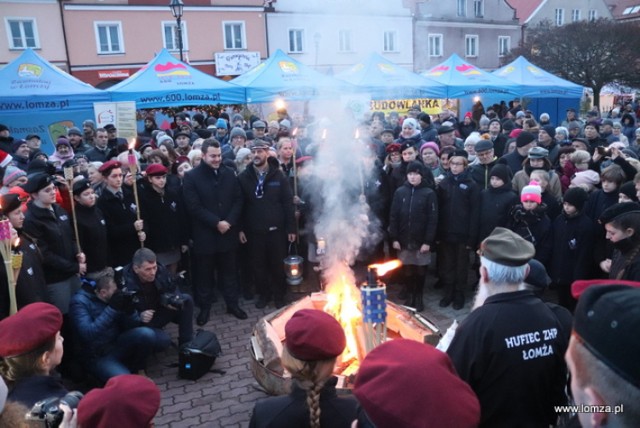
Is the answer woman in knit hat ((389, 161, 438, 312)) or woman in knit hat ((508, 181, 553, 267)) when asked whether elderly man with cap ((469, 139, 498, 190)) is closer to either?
woman in knit hat ((389, 161, 438, 312))

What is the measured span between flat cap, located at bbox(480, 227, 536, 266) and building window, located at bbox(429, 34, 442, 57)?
29.5 meters

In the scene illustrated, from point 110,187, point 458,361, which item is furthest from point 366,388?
point 110,187

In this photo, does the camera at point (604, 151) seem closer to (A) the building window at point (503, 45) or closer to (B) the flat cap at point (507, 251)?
(B) the flat cap at point (507, 251)

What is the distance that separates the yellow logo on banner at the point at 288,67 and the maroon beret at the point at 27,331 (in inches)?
454

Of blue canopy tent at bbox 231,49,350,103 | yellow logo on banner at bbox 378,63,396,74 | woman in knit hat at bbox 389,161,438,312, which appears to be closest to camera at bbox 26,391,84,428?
woman in knit hat at bbox 389,161,438,312

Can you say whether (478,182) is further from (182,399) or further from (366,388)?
(366,388)

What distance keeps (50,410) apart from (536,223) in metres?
5.40

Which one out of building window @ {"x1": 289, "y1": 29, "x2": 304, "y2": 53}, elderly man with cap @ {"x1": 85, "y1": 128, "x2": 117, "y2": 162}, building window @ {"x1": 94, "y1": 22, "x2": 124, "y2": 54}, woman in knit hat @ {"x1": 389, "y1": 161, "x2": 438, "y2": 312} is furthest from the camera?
building window @ {"x1": 289, "y1": 29, "x2": 304, "y2": 53}

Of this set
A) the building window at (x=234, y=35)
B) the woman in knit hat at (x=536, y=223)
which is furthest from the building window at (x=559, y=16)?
the woman in knit hat at (x=536, y=223)

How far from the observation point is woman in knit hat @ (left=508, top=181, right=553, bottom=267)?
5.85 m

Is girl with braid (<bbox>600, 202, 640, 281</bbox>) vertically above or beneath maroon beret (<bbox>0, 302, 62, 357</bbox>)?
beneath

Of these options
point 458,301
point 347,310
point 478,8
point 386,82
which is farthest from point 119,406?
point 478,8

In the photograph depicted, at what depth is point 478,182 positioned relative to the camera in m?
7.14

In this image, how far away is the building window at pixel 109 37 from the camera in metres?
26.9
